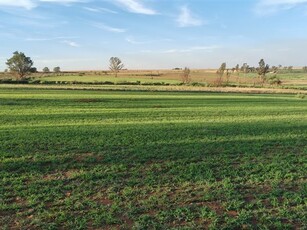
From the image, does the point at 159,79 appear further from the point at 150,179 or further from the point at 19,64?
the point at 150,179

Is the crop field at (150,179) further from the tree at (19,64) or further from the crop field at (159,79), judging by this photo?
the tree at (19,64)

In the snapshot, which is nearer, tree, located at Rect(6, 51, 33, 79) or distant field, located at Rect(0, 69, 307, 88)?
distant field, located at Rect(0, 69, 307, 88)

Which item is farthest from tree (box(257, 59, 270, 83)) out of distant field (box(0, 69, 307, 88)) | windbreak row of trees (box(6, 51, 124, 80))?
windbreak row of trees (box(6, 51, 124, 80))

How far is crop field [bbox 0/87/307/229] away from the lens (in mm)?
7289

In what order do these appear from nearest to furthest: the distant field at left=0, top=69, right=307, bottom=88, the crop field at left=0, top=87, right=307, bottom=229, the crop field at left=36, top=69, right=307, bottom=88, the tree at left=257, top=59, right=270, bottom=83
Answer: the crop field at left=0, top=87, right=307, bottom=229
the distant field at left=0, top=69, right=307, bottom=88
the crop field at left=36, top=69, right=307, bottom=88
the tree at left=257, top=59, right=270, bottom=83

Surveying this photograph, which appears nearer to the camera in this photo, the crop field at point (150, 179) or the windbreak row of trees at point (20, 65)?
the crop field at point (150, 179)

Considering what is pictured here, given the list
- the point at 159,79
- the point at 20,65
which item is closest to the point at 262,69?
the point at 159,79

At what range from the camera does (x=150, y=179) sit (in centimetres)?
1001

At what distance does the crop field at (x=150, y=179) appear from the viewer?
23.9ft

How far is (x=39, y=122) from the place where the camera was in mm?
21391

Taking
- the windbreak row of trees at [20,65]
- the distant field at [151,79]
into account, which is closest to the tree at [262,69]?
the distant field at [151,79]

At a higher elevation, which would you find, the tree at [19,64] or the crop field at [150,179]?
the tree at [19,64]

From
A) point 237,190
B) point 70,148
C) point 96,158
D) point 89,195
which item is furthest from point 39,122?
point 237,190

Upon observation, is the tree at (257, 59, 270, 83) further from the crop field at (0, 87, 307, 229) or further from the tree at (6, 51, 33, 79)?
the crop field at (0, 87, 307, 229)
